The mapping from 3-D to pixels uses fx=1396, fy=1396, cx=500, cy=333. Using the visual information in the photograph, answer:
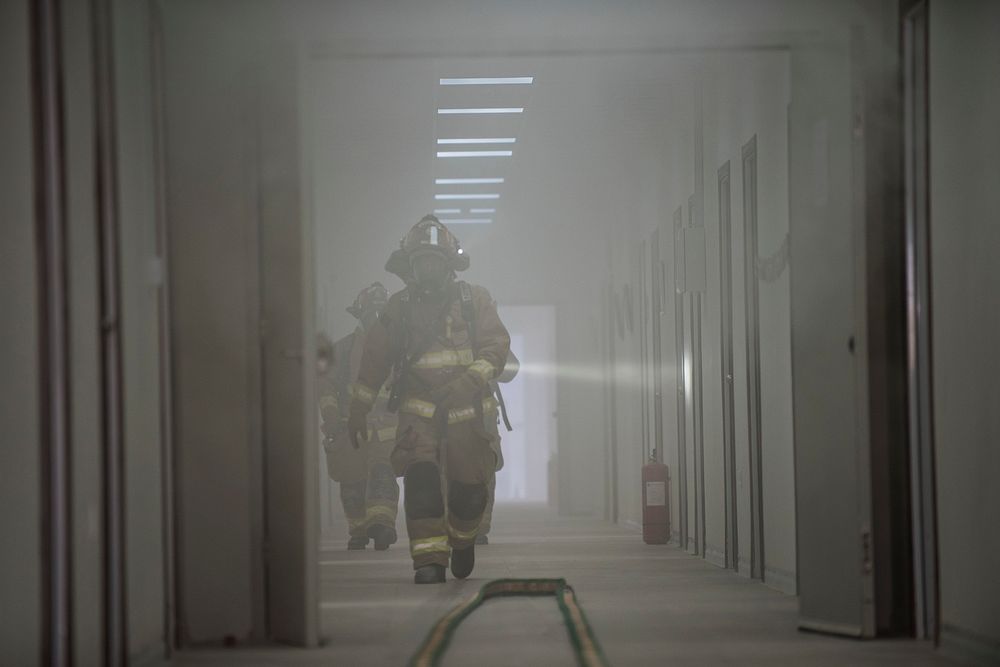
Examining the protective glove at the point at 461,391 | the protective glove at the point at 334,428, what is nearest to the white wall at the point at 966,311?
the protective glove at the point at 461,391

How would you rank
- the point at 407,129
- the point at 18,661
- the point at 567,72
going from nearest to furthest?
the point at 18,661
the point at 567,72
the point at 407,129

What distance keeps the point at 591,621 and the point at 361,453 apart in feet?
14.9

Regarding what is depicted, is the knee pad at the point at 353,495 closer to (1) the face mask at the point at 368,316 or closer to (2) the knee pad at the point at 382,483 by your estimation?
(2) the knee pad at the point at 382,483

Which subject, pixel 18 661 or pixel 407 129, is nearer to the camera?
pixel 18 661

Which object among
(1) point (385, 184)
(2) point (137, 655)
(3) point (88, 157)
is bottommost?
(2) point (137, 655)

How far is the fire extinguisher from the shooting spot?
30.2 ft

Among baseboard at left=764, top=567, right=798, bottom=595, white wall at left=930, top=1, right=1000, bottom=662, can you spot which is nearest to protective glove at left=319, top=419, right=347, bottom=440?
baseboard at left=764, top=567, right=798, bottom=595

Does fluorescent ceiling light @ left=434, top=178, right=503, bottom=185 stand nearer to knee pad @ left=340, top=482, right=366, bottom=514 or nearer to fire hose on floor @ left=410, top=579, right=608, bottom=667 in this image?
knee pad @ left=340, top=482, right=366, bottom=514

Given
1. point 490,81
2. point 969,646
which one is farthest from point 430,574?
point 490,81

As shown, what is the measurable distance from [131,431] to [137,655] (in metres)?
0.59

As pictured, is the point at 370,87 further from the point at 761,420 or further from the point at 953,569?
the point at 953,569

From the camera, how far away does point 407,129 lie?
1023cm

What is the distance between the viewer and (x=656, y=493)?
9297 millimetres

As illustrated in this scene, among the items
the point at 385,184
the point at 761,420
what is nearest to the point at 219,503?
the point at 761,420
